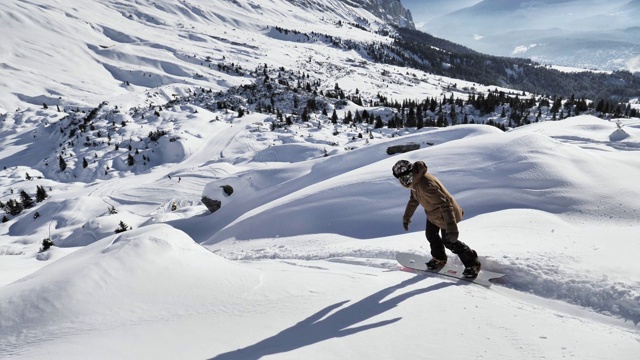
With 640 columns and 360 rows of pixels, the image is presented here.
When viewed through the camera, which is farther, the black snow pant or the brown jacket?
the black snow pant

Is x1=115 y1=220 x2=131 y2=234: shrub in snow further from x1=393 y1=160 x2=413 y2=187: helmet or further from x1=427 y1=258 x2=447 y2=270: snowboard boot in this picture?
x1=393 y1=160 x2=413 y2=187: helmet

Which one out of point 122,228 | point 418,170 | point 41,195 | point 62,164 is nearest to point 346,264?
point 418,170

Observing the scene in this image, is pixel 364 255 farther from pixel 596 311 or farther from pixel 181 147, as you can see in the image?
pixel 181 147

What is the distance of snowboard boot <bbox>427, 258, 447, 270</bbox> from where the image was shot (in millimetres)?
5320

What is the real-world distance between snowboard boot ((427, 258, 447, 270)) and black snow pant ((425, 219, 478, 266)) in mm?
56

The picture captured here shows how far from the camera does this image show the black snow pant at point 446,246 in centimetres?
483

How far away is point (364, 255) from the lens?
6.41 meters

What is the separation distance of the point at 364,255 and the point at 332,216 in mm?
2763

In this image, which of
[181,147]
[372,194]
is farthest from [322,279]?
[181,147]

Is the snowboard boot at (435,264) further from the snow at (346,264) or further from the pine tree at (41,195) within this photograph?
the pine tree at (41,195)

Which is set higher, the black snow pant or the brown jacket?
the brown jacket

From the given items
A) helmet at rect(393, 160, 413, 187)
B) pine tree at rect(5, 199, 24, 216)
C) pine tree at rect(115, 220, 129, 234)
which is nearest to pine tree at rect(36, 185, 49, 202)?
pine tree at rect(5, 199, 24, 216)

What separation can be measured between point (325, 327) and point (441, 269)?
2440 millimetres

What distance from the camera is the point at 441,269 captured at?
17.5ft
